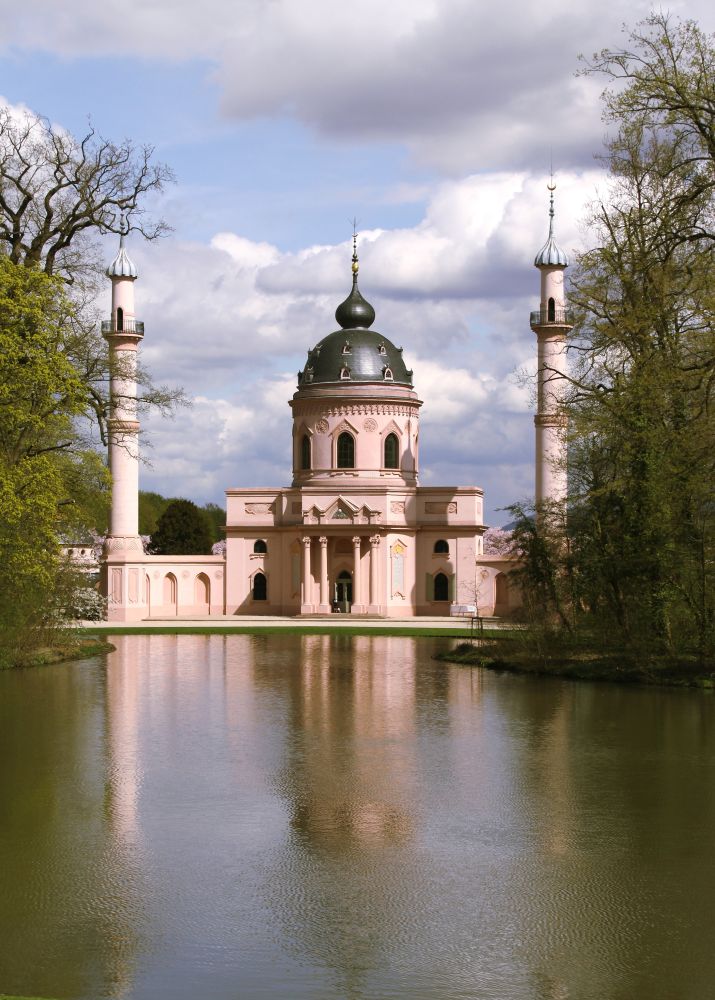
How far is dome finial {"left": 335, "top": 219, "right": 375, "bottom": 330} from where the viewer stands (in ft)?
237

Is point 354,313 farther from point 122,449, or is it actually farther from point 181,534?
point 181,534

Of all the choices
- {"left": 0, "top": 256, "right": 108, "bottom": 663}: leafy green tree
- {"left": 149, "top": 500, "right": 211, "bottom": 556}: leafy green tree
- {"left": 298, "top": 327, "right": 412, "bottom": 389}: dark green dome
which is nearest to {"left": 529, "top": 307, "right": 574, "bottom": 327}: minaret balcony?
{"left": 298, "top": 327, "right": 412, "bottom": 389}: dark green dome

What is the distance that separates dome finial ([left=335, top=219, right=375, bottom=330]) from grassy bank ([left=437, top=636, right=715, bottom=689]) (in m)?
39.3

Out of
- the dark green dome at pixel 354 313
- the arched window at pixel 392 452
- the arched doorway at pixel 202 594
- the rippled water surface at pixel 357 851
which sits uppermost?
the dark green dome at pixel 354 313

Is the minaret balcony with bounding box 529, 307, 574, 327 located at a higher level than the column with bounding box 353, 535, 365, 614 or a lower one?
higher

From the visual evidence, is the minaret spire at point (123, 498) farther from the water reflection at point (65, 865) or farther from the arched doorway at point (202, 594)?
the water reflection at point (65, 865)

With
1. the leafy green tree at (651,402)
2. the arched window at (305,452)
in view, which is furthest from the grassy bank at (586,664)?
the arched window at (305,452)

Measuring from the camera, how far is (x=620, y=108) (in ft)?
87.7

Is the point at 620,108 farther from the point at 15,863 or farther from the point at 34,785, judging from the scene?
the point at 15,863

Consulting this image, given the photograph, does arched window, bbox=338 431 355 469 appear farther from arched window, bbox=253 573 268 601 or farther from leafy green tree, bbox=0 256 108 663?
leafy green tree, bbox=0 256 108 663

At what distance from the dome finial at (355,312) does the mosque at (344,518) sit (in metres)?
1.77

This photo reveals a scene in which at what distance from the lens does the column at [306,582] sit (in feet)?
212

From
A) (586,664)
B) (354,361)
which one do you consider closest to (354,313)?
(354,361)

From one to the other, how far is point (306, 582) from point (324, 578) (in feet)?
2.93
